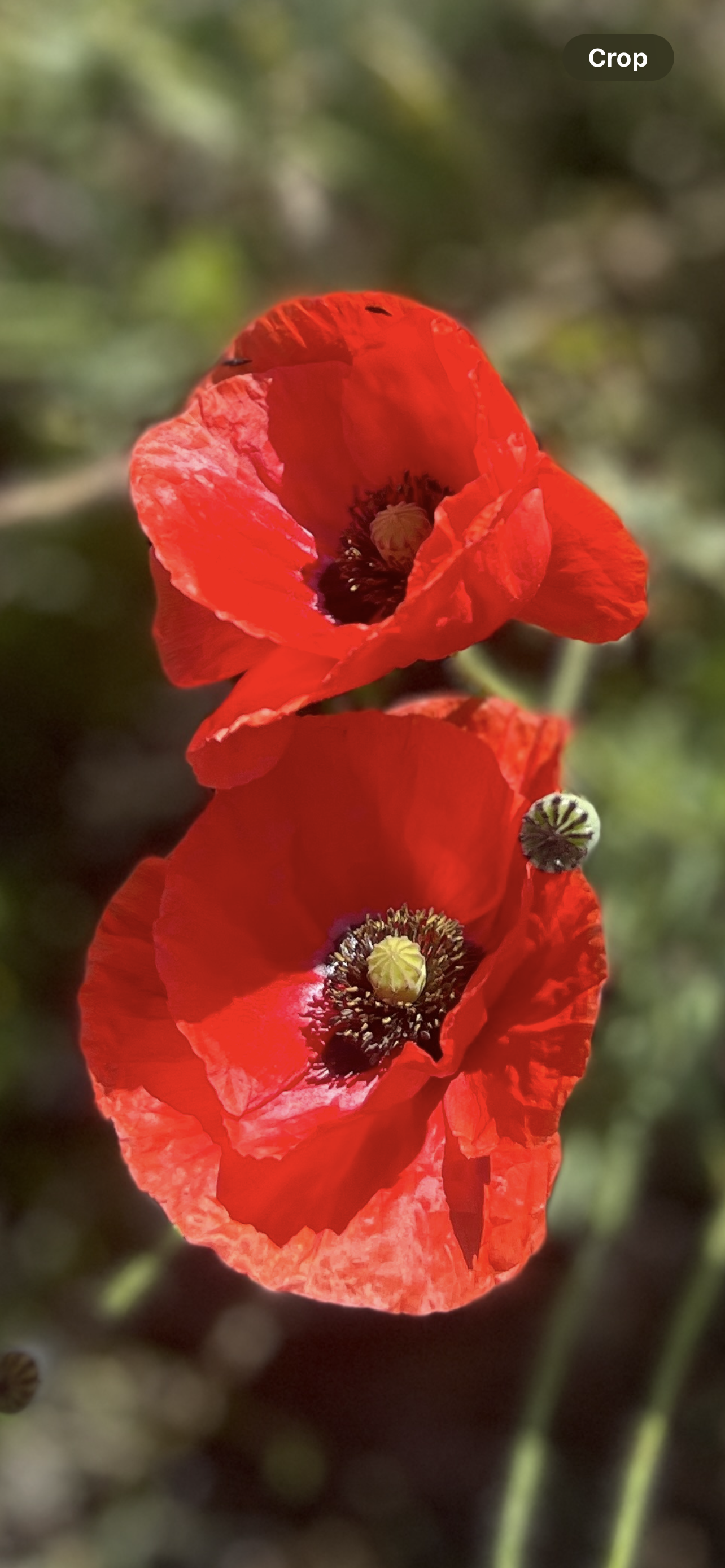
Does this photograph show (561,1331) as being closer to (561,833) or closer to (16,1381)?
(16,1381)

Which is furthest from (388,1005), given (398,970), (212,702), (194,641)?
(212,702)

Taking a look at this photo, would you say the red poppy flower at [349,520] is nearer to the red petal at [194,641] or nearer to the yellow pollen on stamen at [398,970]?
the red petal at [194,641]

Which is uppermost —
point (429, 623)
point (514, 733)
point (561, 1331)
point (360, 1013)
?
point (429, 623)

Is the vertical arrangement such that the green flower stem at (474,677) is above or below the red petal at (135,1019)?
above

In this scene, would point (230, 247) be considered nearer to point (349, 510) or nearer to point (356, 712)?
point (349, 510)

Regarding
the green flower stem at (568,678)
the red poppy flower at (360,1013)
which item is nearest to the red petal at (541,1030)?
the red poppy flower at (360,1013)

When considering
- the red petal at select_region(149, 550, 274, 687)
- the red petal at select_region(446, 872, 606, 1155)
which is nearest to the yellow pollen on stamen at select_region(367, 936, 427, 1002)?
the red petal at select_region(446, 872, 606, 1155)

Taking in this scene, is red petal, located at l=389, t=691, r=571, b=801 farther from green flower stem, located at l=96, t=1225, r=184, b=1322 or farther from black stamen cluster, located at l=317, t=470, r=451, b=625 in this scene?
green flower stem, located at l=96, t=1225, r=184, b=1322

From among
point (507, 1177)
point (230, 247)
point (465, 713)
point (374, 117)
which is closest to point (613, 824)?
point (465, 713)
